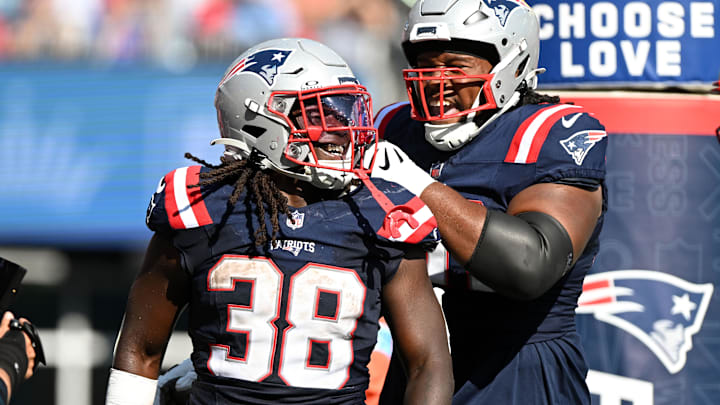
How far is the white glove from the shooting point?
2723mm

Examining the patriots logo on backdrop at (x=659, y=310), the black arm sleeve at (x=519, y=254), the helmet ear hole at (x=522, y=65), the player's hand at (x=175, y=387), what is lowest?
the patriots logo on backdrop at (x=659, y=310)

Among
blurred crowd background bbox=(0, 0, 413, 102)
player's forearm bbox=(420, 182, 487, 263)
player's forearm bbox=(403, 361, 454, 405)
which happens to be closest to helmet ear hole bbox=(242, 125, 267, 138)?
player's forearm bbox=(420, 182, 487, 263)

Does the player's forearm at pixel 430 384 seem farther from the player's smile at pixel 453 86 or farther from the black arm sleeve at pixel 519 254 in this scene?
the player's smile at pixel 453 86

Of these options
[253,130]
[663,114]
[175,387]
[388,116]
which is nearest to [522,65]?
[388,116]

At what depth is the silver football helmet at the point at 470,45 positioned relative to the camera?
3041 mm

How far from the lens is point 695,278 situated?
388 centimetres

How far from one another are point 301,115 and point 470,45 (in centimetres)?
82

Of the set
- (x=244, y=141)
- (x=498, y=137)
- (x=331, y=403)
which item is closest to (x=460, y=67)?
(x=498, y=137)

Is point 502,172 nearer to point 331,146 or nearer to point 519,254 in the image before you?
point 519,254

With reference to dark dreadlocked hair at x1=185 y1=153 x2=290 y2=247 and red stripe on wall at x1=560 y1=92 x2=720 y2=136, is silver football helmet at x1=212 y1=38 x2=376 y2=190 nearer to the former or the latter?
dark dreadlocked hair at x1=185 y1=153 x2=290 y2=247

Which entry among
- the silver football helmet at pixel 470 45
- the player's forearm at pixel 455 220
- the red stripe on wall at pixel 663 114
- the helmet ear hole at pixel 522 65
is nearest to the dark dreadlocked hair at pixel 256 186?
the player's forearm at pixel 455 220

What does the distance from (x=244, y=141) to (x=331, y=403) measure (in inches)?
28.4

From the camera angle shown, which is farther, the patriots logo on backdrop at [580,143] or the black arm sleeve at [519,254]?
the patriots logo on backdrop at [580,143]

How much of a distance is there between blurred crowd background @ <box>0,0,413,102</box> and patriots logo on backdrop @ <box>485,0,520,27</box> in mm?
3114
